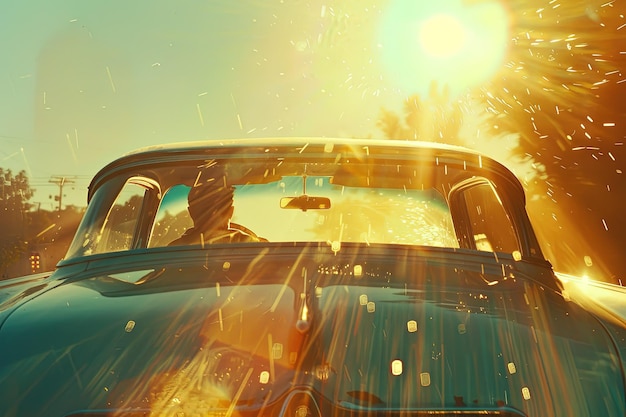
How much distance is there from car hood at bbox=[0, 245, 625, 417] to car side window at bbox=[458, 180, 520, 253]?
1.95 m

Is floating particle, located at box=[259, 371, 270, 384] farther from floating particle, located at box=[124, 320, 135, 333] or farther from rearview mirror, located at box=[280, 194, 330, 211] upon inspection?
rearview mirror, located at box=[280, 194, 330, 211]

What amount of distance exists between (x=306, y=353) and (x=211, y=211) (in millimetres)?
2263

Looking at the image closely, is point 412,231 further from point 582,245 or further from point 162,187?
point 582,245

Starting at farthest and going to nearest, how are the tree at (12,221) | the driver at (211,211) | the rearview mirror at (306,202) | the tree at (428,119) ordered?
the tree at (12,221)
the tree at (428,119)
the rearview mirror at (306,202)
the driver at (211,211)

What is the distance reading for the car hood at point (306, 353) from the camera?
2090 mm

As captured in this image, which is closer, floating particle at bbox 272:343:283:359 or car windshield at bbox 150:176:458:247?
floating particle at bbox 272:343:283:359

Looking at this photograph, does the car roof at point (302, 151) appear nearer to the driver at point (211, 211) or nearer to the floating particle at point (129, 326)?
the driver at point (211, 211)

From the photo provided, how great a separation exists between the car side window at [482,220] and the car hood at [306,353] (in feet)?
6.40

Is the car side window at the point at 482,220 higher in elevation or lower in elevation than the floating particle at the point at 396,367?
higher

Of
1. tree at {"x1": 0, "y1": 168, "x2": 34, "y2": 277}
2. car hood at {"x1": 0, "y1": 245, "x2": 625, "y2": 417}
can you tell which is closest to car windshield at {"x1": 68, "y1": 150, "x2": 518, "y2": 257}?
car hood at {"x1": 0, "y1": 245, "x2": 625, "y2": 417}

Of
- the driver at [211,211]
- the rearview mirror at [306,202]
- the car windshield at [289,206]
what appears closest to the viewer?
the car windshield at [289,206]

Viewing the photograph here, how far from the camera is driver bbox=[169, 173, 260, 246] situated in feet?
13.4

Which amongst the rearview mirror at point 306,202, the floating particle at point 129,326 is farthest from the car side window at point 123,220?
the floating particle at point 129,326

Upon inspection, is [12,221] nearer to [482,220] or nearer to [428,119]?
[428,119]
